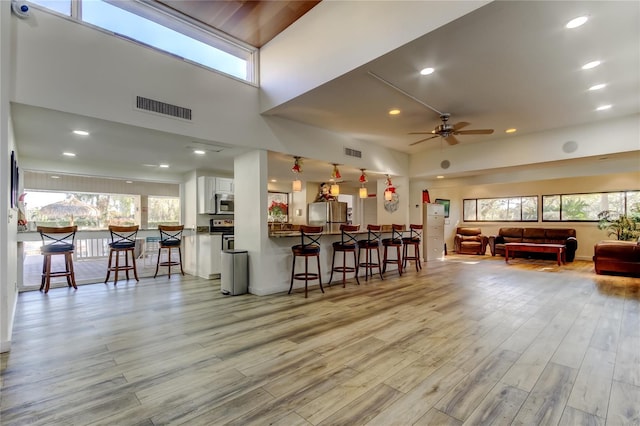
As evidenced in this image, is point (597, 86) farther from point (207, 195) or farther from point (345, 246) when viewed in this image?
point (207, 195)

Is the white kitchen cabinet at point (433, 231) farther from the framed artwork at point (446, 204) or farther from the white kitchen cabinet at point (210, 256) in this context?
the white kitchen cabinet at point (210, 256)

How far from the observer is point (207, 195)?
629cm

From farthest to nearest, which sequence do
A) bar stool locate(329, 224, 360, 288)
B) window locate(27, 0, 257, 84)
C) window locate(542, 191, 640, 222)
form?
window locate(542, 191, 640, 222) < bar stool locate(329, 224, 360, 288) < window locate(27, 0, 257, 84)

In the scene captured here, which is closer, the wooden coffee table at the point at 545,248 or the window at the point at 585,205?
the wooden coffee table at the point at 545,248

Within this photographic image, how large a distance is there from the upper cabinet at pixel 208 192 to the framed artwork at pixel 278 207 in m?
2.67

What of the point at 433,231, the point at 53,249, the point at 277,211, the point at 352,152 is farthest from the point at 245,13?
the point at 433,231

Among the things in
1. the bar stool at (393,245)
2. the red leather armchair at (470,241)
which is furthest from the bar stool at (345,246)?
the red leather armchair at (470,241)

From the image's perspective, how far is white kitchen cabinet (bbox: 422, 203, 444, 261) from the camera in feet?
27.8

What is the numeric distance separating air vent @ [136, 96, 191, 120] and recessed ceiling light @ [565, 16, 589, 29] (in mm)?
4223

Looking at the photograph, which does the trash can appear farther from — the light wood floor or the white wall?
the white wall

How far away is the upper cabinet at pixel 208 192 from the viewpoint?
6297 millimetres

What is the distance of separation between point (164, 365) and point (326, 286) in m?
3.16

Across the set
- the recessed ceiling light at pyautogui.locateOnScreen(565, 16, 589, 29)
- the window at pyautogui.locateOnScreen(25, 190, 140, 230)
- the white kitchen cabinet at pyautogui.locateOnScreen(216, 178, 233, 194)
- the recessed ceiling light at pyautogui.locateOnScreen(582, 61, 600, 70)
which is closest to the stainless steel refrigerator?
the white kitchen cabinet at pyautogui.locateOnScreen(216, 178, 233, 194)

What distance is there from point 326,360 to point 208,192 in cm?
486
